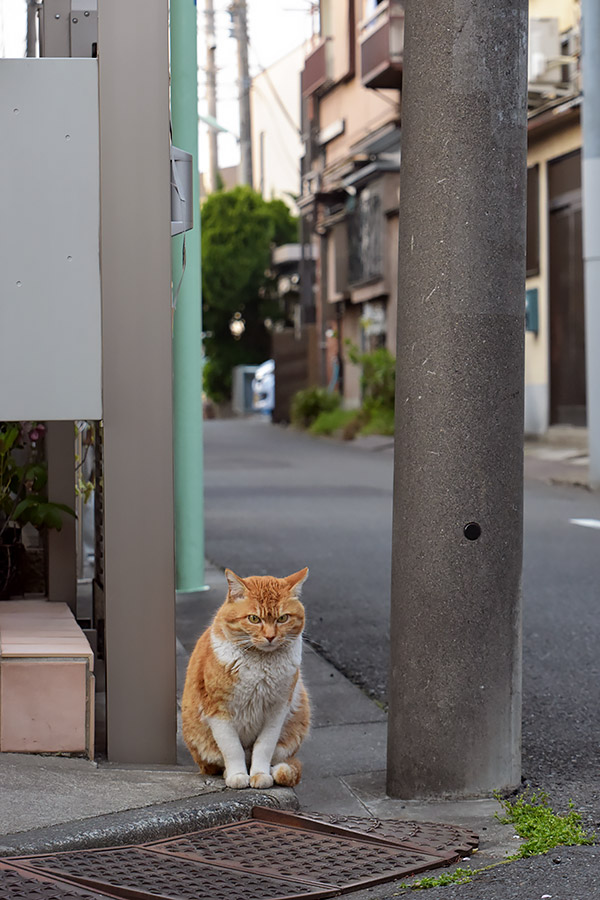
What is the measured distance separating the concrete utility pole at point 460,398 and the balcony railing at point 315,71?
26467 mm

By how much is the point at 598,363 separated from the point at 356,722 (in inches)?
346

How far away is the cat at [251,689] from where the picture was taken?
371 cm

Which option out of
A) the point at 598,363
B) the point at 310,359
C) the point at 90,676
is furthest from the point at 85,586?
the point at 310,359

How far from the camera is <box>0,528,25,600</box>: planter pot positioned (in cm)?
554

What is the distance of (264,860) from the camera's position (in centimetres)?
325

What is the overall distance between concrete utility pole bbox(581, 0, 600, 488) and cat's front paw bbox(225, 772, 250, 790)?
→ 9752 mm

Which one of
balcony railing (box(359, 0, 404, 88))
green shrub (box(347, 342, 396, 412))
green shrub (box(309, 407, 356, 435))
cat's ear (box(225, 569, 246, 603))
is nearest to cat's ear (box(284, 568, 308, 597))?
cat's ear (box(225, 569, 246, 603))

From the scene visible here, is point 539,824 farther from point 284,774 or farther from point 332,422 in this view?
point 332,422

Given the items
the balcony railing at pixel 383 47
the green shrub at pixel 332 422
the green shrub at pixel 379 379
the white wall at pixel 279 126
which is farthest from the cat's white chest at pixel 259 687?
the white wall at pixel 279 126

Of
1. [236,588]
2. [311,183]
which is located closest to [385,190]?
[311,183]

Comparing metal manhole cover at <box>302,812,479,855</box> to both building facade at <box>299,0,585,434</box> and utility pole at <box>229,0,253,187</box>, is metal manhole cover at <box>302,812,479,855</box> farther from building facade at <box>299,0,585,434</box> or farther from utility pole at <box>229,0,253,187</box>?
utility pole at <box>229,0,253,187</box>

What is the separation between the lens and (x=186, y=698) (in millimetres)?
4031

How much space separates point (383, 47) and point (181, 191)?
1982 cm

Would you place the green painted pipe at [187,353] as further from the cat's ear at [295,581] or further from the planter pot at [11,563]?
the cat's ear at [295,581]
